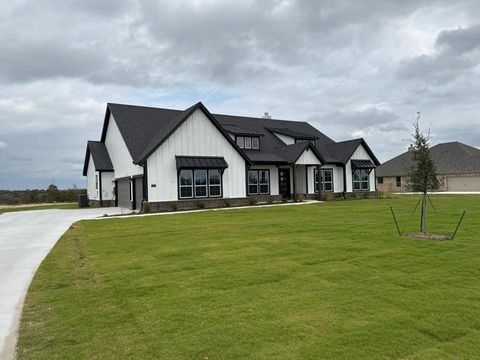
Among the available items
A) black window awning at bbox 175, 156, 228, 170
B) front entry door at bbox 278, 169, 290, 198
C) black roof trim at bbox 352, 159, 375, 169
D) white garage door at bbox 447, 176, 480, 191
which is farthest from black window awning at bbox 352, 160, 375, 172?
white garage door at bbox 447, 176, 480, 191

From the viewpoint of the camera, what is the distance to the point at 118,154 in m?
29.6

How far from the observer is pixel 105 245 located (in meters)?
11.0

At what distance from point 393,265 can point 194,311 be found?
14.1ft

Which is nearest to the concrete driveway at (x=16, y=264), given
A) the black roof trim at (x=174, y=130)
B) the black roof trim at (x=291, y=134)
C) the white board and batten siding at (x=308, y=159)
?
the black roof trim at (x=174, y=130)

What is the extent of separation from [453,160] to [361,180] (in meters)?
19.9

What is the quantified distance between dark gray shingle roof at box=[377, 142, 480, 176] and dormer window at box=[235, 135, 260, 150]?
68.9 feet

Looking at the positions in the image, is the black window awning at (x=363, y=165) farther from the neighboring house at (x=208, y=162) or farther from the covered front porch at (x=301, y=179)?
the covered front porch at (x=301, y=179)

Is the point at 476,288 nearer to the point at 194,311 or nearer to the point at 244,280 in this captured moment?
the point at 244,280

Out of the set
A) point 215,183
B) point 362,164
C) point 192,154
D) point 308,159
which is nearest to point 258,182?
point 308,159

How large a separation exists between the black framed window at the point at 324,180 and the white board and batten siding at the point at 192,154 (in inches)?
304

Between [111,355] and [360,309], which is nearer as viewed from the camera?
[111,355]

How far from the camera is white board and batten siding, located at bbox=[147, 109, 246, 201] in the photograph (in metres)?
23.8

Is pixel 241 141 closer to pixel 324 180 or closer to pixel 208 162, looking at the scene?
pixel 208 162

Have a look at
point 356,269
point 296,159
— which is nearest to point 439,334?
point 356,269
